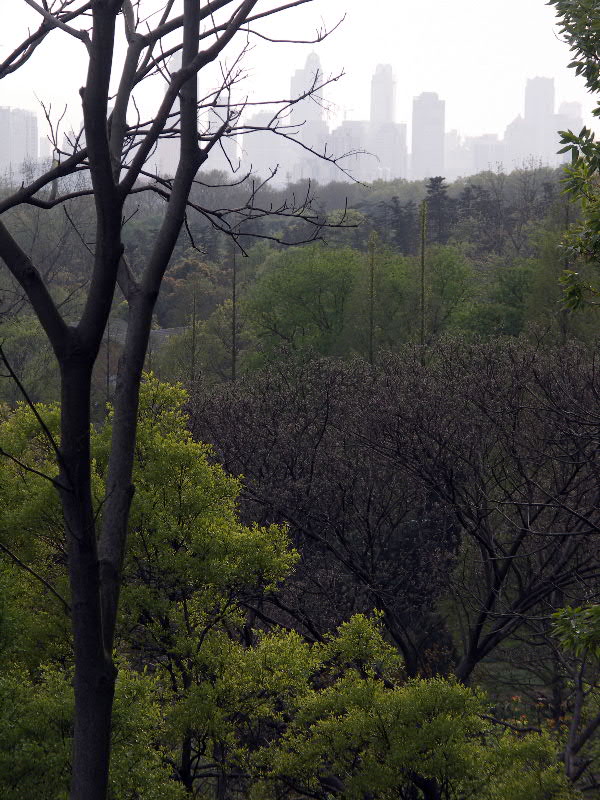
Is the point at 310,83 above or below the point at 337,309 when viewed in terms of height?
below

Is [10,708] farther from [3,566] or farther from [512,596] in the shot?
[512,596]

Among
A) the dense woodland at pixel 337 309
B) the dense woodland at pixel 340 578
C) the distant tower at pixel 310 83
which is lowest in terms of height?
the dense woodland at pixel 340 578

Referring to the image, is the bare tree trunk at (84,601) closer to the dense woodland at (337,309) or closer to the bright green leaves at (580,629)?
the bright green leaves at (580,629)

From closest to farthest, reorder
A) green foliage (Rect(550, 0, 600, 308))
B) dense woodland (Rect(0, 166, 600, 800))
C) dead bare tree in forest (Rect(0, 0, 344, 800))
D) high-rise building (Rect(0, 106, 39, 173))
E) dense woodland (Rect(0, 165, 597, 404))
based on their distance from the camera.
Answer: dead bare tree in forest (Rect(0, 0, 344, 800))
green foliage (Rect(550, 0, 600, 308))
dense woodland (Rect(0, 166, 600, 800))
dense woodland (Rect(0, 165, 597, 404))
high-rise building (Rect(0, 106, 39, 173))

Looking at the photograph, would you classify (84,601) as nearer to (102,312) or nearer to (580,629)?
(102,312)

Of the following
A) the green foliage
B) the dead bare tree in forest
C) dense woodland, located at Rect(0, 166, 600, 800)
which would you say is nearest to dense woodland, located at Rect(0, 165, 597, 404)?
dense woodland, located at Rect(0, 166, 600, 800)

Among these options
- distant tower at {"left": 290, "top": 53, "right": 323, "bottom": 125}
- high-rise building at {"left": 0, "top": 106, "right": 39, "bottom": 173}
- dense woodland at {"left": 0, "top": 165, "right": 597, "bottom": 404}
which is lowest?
distant tower at {"left": 290, "top": 53, "right": 323, "bottom": 125}

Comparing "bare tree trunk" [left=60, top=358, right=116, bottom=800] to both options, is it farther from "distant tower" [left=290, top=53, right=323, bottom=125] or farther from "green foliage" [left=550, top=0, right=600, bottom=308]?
"green foliage" [left=550, top=0, right=600, bottom=308]

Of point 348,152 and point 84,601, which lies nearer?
point 84,601

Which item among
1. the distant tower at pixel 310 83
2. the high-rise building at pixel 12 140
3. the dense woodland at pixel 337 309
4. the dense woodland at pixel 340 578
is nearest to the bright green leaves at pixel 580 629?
the dense woodland at pixel 340 578

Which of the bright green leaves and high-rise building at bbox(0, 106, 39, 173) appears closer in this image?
the bright green leaves

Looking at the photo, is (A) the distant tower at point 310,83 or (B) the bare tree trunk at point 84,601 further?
(A) the distant tower at point 310,83

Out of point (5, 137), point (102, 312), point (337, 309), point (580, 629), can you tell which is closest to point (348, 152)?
point (102, 312)

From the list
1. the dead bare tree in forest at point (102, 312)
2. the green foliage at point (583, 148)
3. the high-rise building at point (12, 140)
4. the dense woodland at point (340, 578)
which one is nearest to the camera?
the dead bare tree in forest at point (102, 312)
